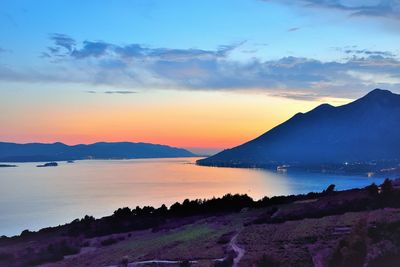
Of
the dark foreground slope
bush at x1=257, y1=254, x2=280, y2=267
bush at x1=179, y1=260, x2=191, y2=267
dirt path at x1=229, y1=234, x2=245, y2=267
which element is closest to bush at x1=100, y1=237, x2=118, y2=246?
the dark foreground slope

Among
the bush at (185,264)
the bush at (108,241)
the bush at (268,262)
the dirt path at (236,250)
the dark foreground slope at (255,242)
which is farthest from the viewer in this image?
the bush at (108,241)

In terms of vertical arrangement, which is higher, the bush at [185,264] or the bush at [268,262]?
the bush at [268,262]

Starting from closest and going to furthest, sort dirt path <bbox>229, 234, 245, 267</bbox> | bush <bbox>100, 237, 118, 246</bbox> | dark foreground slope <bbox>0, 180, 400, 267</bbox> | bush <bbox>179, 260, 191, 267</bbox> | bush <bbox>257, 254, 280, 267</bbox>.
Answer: bush <bbox>257, 254, 280, 267</bbox>, dark foreground slope <bbox>0, 180, 400, 267</bbox>, bush <bbox>179, 260, 191, 267</bbox>, dirt path <bbox>229, 234, 245, 267</bbox>, bush <bbox>100, 237, 118, 246</bbox>

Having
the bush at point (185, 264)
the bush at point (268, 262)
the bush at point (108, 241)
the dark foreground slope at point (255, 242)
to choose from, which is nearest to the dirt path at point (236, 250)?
the dark foreground slope at point (255, 242)

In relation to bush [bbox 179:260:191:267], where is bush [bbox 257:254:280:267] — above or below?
above

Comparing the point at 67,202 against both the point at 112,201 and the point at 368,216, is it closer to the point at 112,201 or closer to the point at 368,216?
the point at 112,201

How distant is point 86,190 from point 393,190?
322 ft

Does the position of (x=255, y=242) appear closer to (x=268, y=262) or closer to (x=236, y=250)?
(x=236, y=250)

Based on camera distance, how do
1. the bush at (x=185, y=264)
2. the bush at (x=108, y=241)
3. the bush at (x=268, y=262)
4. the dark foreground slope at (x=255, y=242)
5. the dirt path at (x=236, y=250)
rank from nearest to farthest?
the bush at (x=268, y=262)
the dark foreground slope at (x=255, y=242)
the bush at (x=185, y=264)
the dirt path at (x=236, y=250)
the bush at (x=108, y=241)

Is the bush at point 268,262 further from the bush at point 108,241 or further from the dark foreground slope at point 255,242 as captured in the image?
the bush at point 108,241

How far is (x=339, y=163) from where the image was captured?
644 feet

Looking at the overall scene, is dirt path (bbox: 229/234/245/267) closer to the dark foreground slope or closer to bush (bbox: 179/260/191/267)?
the dark foreground slope

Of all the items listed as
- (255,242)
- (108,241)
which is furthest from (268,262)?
(108,241)

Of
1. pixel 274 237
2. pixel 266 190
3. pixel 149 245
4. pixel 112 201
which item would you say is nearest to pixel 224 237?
pixel 274 237
